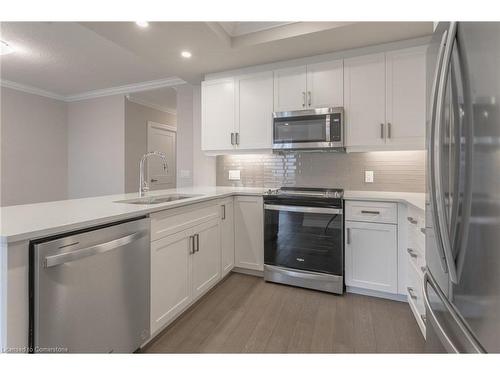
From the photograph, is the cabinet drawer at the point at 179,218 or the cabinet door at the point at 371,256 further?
the cabinet door at the point at 371,256

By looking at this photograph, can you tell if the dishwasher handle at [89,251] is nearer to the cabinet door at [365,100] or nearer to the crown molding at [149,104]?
the cabinet door at [365,100]

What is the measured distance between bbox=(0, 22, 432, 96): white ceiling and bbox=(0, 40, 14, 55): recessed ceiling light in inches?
2.9

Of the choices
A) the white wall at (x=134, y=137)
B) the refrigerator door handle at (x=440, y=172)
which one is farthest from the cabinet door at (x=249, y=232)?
the white wall at (x=134, y=137)

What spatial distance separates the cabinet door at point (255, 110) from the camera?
2795 mm

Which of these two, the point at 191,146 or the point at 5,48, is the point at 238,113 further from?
the point at 5,48

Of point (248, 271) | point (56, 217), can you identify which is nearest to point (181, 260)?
point (56, 217)

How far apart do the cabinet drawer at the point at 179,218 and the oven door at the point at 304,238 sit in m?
0.62

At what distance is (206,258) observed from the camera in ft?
7.18

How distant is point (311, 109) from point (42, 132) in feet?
14.3

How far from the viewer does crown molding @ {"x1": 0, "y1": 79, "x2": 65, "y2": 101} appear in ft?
12.3

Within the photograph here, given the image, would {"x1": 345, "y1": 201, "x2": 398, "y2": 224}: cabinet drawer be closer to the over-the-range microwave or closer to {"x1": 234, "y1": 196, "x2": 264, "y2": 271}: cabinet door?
the over-the-range microwave

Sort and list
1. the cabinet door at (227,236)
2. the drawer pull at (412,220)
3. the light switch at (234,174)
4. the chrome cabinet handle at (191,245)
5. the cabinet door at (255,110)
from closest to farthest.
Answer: the drawer pull at (412,220) < the chrome cabinet handle at (191,245) < the cabinet door at (227,236) < the cabinet door at (255,110) < the light switch at (234,174)

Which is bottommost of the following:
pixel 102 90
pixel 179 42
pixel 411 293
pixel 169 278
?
pixel 411 293

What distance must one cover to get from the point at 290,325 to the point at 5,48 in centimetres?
398
